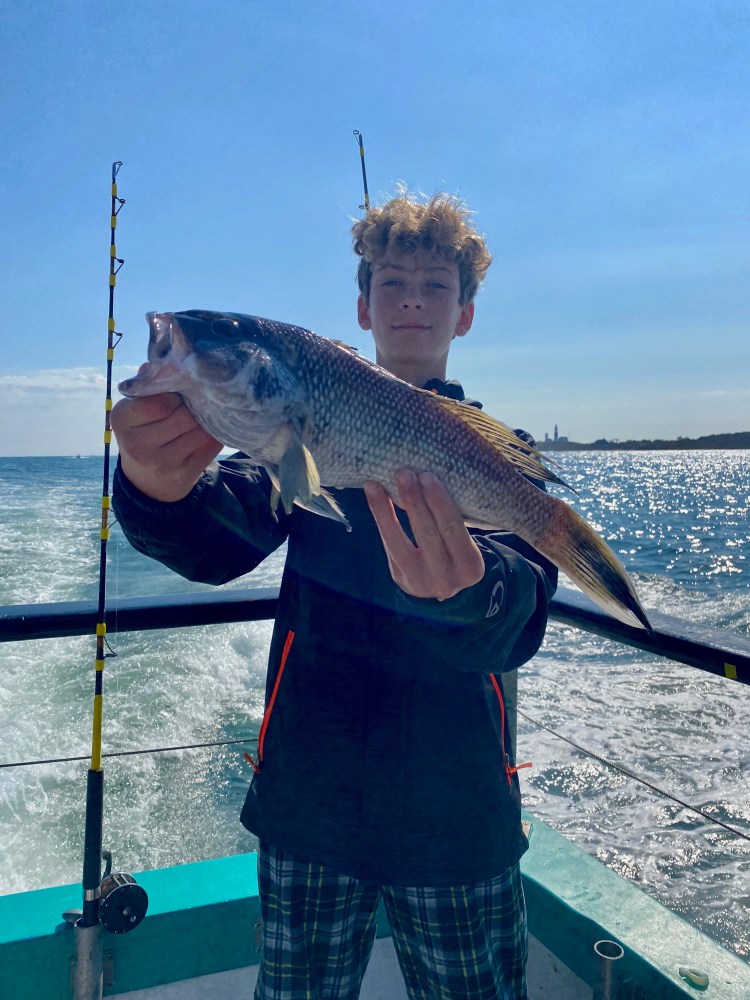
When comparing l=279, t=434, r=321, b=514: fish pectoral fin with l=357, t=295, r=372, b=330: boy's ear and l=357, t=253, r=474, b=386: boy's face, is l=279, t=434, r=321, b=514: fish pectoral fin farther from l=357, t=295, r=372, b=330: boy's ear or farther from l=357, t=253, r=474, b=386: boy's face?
l=357, t=295, r=372, b=330: boy's ear

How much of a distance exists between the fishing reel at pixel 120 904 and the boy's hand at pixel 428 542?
1781 mm

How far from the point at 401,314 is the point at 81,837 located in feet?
17.3

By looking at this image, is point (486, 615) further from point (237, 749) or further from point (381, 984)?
point (237, 749)

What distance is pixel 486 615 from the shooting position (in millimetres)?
2051

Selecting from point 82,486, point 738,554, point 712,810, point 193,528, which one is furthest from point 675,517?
point 193,528

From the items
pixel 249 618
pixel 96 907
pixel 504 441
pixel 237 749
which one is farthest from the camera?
pixel 237 749

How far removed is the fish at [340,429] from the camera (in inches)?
76.0

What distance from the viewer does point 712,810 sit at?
6.80 metres

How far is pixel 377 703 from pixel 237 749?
6064 millimetres

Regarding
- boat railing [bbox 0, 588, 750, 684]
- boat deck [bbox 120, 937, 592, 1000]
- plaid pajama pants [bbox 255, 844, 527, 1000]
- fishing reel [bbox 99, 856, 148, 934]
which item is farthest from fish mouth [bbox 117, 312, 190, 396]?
boat deck [bbox 120, 937, 592, 1000]

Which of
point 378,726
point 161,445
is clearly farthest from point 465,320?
point 378,726

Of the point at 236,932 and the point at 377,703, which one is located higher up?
the point at 377,703

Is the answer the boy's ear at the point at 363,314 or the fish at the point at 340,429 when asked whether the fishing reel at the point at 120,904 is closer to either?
the fish at the point at 340,429

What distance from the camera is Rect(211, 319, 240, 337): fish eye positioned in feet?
6.49
